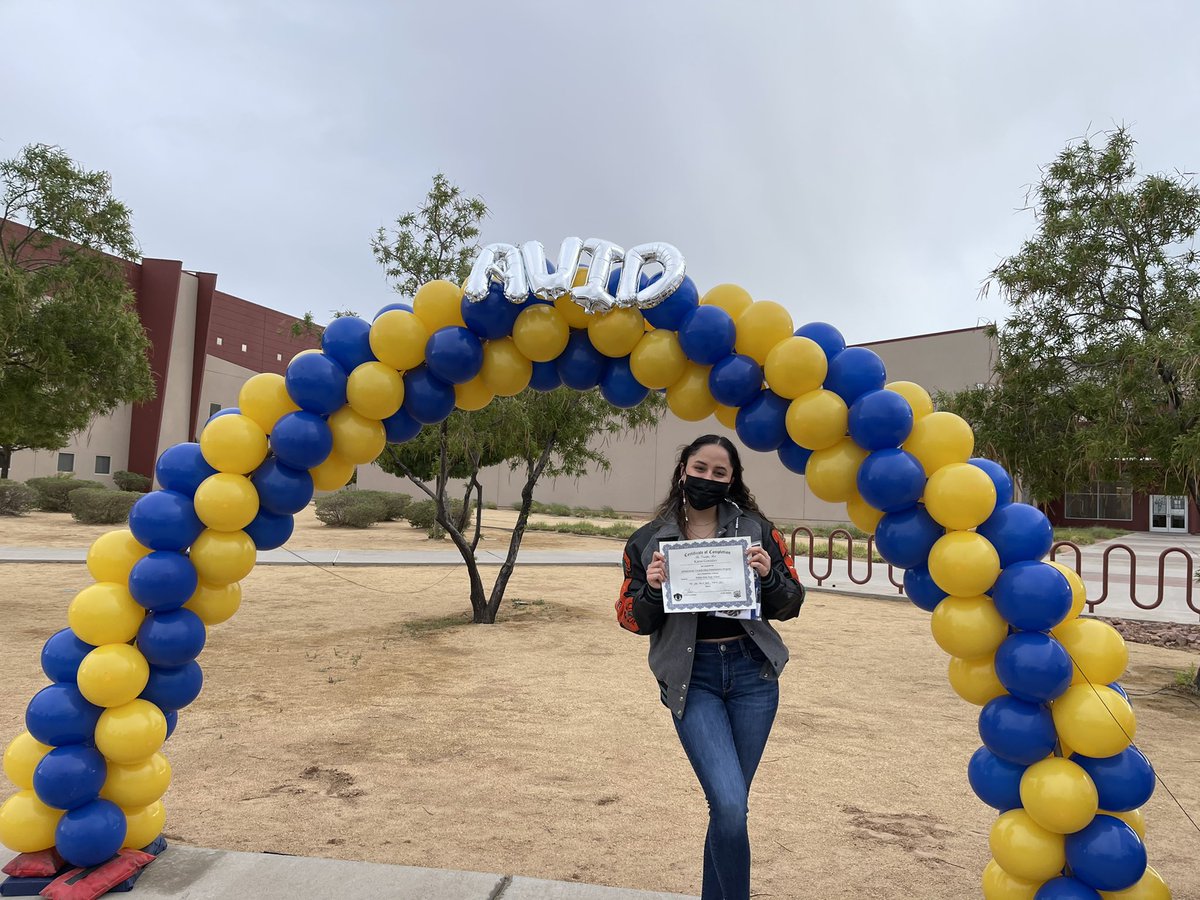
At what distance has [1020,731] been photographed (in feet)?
9.91

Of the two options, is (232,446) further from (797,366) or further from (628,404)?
(797,366)

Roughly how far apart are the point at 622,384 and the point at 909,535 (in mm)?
1514

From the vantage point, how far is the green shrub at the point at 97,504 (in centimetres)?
2403

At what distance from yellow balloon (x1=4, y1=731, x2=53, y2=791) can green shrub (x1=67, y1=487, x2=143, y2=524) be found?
23.4 meters

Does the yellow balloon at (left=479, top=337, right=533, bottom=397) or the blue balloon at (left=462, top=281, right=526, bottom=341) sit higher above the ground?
the blue balloon at (left=462, top=281, right=526, bottom=341)

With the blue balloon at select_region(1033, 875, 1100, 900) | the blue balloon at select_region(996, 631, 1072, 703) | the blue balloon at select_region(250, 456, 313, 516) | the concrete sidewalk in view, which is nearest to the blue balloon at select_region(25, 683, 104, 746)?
the concrete sidewalk

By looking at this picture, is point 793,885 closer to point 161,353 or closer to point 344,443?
point 344,443

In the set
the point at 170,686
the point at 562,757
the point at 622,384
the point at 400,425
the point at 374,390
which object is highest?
the point at 622,384

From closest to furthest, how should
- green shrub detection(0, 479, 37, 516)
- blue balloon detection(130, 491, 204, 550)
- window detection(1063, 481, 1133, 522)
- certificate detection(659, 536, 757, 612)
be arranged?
certificate detection(659, 536, 757, 612)
blue balloon detection(130, 491, 204, 550)
green shrub detection(0, 479, 37, 516)
window detection(1063, 481, 1133, 522)

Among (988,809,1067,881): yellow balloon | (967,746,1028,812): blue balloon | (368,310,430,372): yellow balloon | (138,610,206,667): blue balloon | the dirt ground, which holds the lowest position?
the dirt ground

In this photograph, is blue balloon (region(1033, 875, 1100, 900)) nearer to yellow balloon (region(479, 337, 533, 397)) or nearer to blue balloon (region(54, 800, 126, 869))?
yellow balloon (region(479, 337, 533, 397))

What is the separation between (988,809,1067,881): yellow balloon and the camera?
2973 millimetres

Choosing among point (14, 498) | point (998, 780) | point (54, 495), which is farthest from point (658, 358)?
point (54, 495)

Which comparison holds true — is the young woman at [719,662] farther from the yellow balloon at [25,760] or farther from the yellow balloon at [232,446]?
the yellow balloon at [25,760]
